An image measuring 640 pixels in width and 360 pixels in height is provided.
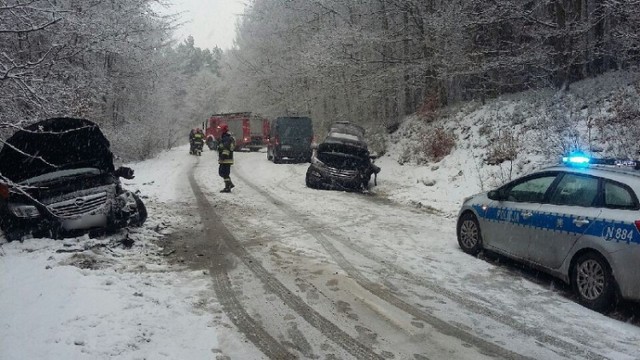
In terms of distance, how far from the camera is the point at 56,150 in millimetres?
8375

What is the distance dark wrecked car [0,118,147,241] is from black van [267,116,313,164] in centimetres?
1335

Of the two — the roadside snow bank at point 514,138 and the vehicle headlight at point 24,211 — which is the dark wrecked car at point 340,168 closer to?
the roadside snow bank at point 514,138

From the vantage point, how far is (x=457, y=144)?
51.9ft

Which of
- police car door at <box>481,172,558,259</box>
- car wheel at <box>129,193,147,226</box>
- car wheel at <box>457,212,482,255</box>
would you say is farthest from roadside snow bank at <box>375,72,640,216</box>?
car wheel at <box>129,193,147,226</box>

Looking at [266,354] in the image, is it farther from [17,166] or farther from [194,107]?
[194,107]

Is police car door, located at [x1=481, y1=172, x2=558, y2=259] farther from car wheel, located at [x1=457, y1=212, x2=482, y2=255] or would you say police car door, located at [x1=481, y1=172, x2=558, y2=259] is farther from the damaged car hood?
the damaged car hood

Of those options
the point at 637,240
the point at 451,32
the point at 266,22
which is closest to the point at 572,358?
the point at 637,240

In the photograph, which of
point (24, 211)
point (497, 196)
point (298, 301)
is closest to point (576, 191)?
point (497, 196)

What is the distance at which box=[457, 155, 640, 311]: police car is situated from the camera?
4934 millimetres

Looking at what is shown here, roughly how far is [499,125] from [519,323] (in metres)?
11.4

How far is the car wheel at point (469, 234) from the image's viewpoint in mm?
7433

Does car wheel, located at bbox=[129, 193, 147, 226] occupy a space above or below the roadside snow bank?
below

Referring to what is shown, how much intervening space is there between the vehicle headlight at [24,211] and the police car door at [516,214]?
7054mm

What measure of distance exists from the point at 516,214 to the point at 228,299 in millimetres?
4240
